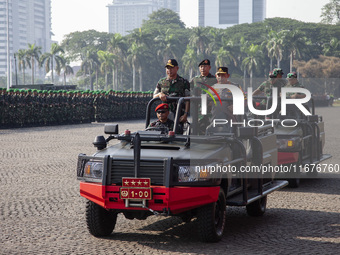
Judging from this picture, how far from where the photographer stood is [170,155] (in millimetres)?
6289

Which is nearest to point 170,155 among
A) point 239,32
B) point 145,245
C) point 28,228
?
point 145,245

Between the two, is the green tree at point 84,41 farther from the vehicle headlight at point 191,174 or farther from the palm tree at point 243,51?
the vehicle headlight at point 191,174

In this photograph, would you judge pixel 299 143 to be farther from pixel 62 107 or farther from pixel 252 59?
pixel 252 59

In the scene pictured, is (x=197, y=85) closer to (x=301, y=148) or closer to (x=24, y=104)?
(x=301, y=148)

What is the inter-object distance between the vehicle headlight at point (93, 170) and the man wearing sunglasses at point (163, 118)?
4.56 ft

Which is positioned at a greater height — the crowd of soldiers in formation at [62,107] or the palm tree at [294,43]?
the palm tree at [294,43]

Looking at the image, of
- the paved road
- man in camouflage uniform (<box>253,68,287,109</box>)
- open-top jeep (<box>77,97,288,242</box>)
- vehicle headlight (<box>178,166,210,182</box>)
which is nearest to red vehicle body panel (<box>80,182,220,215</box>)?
Result: open-top jeep (<box>77,97,288,242</box>)

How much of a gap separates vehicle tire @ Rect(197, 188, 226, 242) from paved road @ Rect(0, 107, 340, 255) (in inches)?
Answer: 3.7

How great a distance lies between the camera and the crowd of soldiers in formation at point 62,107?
28.8 metres

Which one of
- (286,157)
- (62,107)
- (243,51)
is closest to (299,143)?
(286,157)

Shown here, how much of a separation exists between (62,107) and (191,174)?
27068 mm

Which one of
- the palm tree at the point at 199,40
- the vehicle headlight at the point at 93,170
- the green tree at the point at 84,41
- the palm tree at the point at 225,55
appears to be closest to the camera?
the vehicle headlight at the point at 93,170

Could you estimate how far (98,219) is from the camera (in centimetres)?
659

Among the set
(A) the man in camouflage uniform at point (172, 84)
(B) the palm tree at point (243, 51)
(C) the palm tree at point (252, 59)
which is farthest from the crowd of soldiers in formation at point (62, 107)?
(B) the palm tree at point (243, 51)
